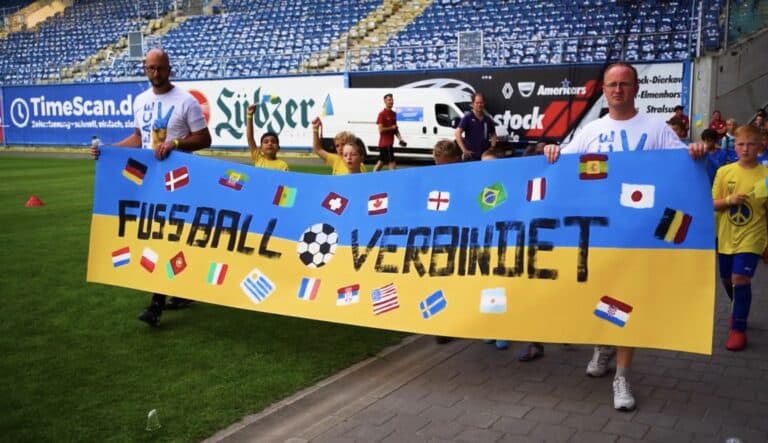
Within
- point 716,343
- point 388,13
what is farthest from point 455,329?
point 388,13

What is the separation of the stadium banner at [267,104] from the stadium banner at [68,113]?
11.2ft

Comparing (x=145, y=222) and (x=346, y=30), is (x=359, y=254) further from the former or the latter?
(x=346, y=30)

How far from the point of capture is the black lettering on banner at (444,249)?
4.82 m

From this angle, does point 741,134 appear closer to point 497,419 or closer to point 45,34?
point 497,419

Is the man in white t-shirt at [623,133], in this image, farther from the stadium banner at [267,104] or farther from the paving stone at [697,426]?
the stadium banner at [267,104]

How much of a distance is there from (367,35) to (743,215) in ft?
82.8

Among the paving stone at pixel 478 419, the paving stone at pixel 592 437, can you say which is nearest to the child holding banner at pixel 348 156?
the paving stone at pixel 478 419

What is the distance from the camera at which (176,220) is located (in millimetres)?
5930

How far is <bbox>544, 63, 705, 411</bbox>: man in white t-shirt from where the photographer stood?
4.33 meters

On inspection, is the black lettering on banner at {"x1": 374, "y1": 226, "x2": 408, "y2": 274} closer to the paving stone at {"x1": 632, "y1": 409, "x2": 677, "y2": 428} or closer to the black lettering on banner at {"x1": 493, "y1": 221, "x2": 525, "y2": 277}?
the black lettering on banner at {"x1": 493, "y1": 221, "x2": 525, "y2": 277}

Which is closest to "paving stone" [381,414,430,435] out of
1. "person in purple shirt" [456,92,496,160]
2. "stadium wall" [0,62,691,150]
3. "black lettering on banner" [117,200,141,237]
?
"black lettering on banner" [117,200,141,237]

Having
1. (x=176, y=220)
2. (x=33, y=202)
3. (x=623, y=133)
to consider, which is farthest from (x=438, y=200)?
(x=33, y=202)

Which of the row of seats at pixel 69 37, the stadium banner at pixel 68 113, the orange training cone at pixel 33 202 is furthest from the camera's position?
the row of seats at pixel 69 37

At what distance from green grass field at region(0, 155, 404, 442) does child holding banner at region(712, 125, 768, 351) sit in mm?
2697
